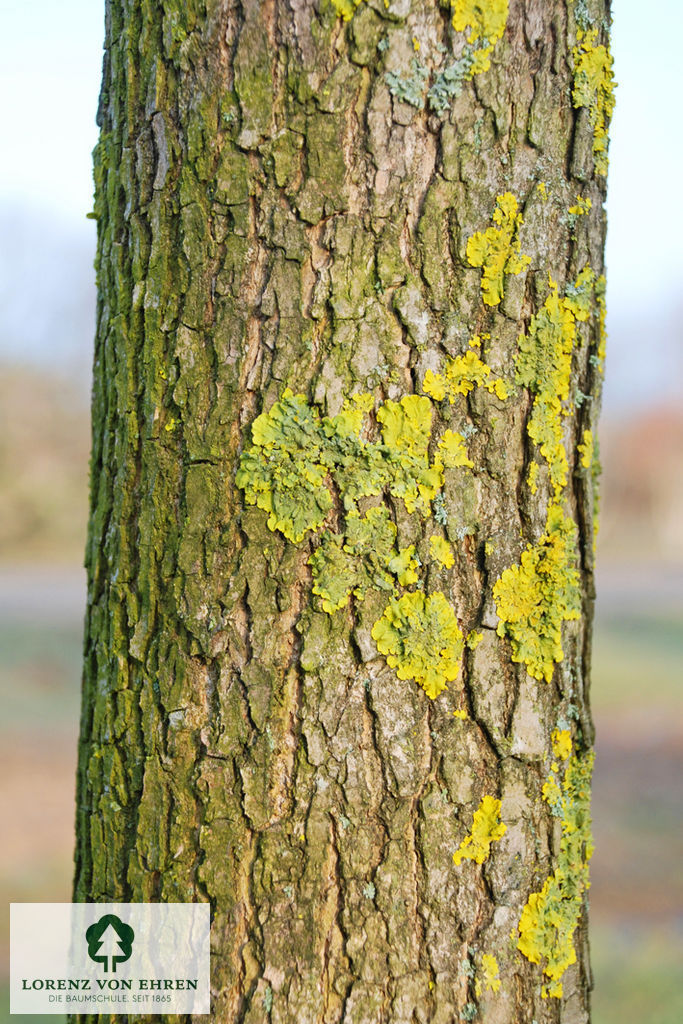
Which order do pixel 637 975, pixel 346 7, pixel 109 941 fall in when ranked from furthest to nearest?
1. pixel 637 975
2. pixel 109 941
3. pixel 346 7

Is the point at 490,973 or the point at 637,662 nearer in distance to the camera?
the point at 490,973

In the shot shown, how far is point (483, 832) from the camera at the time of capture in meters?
1.25

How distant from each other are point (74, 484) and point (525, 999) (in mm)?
14604

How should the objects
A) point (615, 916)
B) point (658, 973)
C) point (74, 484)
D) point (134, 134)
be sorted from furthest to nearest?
point (74, 484) → point (615, 916) → point (658, 973) → point (134, 134)

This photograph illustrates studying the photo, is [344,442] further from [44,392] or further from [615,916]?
[44,392]

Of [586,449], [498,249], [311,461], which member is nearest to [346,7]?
[498,249]

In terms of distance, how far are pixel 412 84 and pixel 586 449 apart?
64 centimetres

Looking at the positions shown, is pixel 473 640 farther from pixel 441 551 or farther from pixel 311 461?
pixel 311 461

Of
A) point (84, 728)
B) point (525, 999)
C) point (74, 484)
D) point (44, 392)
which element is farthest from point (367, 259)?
point (44, 392)

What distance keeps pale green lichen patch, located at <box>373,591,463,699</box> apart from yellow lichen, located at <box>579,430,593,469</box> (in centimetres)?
35

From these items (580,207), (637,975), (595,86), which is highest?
(595,86)

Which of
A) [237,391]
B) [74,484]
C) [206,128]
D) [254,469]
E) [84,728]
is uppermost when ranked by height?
[74,484]

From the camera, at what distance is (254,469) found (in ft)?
3.99

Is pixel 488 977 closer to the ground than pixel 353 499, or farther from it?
closer to the ground
